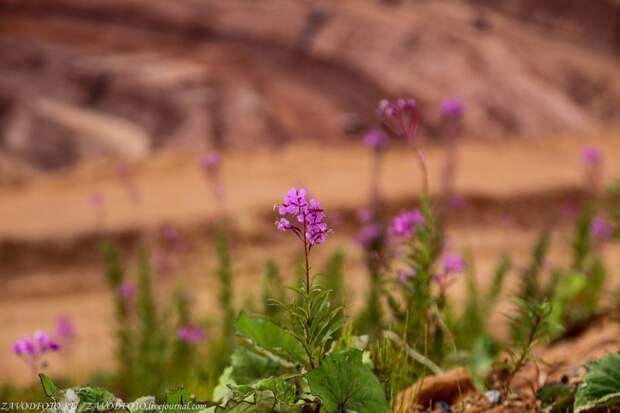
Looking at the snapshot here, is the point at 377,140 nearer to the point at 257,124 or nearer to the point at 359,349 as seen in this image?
the point at 359,349

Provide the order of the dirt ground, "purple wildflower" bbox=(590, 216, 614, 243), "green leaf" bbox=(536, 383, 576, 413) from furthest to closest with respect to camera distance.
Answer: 1. the dirt ground
2. "purple wildflower" bbox=(590, 216, 614, 243)
3. "green leaf" bbox=(536, 383, 576, 413)

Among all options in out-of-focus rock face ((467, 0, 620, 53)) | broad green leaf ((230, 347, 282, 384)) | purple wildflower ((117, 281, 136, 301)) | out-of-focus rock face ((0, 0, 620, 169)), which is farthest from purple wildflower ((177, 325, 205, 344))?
out-of-focus rock face ((467, 0, 620, 53))

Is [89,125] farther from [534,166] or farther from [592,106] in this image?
[592,106]

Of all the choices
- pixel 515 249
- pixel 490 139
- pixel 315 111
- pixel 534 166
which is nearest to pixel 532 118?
pixel 490 139

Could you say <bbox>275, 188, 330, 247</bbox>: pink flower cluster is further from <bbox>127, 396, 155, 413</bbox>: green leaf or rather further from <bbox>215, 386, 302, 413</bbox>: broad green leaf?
<bbox>127, 396, 155, 413</bbox>: green leaf

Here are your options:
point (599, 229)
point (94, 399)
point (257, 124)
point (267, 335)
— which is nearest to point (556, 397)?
point (267, 335)
